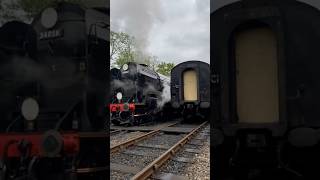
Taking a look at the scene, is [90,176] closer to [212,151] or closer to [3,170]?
[3,170]

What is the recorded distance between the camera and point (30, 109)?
2.76 meters

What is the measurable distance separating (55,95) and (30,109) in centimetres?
23

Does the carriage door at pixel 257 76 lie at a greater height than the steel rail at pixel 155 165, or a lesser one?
greater

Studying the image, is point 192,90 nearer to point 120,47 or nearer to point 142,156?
point 142,156

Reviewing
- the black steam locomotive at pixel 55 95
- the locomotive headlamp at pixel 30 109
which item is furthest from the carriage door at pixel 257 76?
the locomotive headlamp at pixel 30 109

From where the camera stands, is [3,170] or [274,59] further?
[3,170]

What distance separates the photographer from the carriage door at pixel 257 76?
7.55 ft

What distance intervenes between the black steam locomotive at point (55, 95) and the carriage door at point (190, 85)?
15.8 metres

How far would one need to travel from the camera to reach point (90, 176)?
2670 mm

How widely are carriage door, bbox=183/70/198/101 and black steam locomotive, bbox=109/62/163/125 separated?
1.62m

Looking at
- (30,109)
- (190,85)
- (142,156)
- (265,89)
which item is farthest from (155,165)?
(190,85)

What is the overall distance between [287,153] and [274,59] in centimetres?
56

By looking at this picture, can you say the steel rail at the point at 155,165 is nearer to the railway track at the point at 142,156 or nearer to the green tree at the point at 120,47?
the railway track at the point at 142,156

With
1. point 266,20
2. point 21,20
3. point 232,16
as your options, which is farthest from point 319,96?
point 21,20
